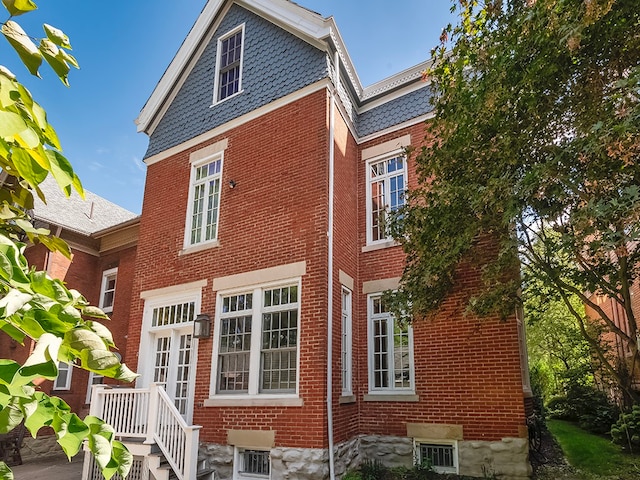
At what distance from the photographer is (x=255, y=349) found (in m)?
9.01

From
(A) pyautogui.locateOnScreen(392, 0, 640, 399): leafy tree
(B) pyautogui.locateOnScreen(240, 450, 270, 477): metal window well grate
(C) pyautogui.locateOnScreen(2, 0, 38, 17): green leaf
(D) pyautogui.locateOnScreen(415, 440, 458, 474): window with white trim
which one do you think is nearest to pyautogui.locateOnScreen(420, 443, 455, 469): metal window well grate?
(D) pyautogui.locateOnScreen(415, 440, 458, 474): window with white trim

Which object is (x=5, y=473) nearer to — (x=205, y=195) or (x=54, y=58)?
(x=54, y=58)

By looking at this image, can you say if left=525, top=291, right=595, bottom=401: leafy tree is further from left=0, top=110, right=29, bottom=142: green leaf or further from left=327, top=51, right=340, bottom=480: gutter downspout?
left=0, top=110, right=29, bottom=142: green leaf

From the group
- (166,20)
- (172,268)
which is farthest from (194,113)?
(172,268)

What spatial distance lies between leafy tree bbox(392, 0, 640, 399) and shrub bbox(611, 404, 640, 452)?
498 cm

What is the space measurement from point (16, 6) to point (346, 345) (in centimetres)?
893

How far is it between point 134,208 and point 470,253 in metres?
18.3

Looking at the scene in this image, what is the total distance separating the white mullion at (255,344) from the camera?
28.9 ft

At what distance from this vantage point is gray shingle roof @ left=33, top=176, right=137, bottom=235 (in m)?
15.0

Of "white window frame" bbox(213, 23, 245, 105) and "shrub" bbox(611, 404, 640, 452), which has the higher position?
"white window frame" bbox(213, 23, 245, 105)

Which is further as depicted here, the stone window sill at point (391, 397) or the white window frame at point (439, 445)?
the stone window sill at point (391, 397)

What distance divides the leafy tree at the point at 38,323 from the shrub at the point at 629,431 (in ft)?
42.0

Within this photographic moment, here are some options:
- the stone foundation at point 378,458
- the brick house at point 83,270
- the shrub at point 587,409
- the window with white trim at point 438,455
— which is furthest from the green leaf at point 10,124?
the shrub at point 587,409

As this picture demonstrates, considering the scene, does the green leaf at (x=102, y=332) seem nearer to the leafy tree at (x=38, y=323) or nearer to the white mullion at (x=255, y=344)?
the leafy tree at (x=38, y=323)
